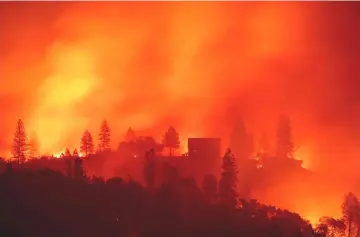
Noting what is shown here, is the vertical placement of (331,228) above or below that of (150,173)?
below

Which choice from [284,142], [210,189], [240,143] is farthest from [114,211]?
[284,142]

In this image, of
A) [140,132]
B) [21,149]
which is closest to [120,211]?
[21,149]

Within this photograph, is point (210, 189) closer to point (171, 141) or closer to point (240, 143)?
point (171, 141)

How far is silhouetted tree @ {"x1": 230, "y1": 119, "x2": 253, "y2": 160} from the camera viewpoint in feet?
452

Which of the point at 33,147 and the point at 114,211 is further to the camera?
the point at 33,147

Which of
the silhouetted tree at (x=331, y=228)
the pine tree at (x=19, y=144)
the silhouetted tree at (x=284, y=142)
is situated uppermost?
the silhouetted tree at (x=284, y=142)

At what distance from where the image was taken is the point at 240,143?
13938 centimetres

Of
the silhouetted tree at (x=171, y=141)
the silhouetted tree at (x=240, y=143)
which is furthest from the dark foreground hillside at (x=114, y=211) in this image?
the silhouetted tree at (x=240, y=143)

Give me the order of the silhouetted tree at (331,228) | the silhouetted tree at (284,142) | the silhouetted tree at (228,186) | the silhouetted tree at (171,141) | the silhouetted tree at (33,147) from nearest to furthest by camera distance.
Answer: the silhouetted tree at (228,186) → the silhouetted tree at (331,228) → the silhouetted tree at (171,141) → the silhouetted tree at (33,147) → the silhouetted tree at (284,142)

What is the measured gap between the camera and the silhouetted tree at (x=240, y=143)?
137875mm

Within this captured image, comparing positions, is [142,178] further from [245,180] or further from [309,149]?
[309,149]

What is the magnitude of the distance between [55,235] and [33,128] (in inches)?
4039

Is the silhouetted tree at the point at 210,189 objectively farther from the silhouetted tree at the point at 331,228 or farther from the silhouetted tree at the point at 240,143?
the silhouetted tree at the point at 240,143

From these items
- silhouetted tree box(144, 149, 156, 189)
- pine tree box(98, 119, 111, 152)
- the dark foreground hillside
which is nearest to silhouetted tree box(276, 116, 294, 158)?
pine tree box(98, 119, 111, 152)
